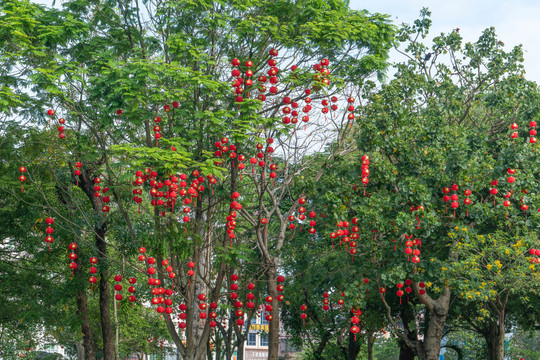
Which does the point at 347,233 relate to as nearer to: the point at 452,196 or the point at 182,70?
the point at 452,196

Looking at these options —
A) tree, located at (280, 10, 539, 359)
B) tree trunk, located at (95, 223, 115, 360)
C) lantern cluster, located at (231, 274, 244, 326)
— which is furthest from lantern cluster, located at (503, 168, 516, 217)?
tree trunk, located at (95, 223, 115, 360)

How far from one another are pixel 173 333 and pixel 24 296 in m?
8.91

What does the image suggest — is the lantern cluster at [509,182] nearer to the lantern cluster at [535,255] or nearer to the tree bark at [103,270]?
the lantern cluster at [535,255]

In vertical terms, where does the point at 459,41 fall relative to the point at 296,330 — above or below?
above

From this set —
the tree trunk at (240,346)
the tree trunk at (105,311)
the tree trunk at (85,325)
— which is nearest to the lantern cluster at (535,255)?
the tree trunk at (240,346)

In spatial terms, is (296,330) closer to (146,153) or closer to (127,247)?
(127,247)

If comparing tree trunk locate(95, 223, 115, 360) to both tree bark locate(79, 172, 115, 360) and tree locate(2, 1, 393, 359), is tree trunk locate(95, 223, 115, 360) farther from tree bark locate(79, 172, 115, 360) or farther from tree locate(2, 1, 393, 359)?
tree locate(2, 1, 393, 359)

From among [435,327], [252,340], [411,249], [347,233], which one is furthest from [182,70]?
[252,340]

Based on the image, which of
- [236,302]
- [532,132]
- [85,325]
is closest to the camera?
[532,132]

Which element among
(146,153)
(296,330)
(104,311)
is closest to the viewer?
(146,153)

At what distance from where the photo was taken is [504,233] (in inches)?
669

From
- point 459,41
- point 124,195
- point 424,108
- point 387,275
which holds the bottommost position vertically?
point 387,275

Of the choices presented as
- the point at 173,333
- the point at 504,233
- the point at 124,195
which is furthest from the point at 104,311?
the point at 504,233

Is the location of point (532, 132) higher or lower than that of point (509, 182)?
higher
